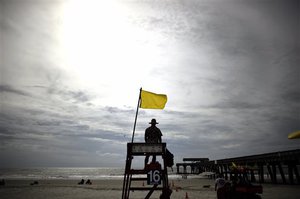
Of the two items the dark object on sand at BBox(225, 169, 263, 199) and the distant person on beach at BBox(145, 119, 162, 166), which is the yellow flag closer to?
→ the distant person on beach at BBox(145, 119, 162, 166)

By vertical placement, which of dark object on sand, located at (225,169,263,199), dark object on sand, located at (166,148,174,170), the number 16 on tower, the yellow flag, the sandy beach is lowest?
the sandy beach

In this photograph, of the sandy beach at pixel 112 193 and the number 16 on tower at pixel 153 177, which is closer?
the number 16 on tower at pixel 153 177

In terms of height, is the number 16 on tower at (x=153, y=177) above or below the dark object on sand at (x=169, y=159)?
below

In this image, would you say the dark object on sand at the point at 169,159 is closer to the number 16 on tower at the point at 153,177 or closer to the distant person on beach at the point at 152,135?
the number 16 on tower at the point at 153,177

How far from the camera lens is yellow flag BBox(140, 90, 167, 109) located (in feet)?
30.3

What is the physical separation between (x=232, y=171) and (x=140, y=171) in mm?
5606

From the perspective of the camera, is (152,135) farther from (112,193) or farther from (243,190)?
(112,193)

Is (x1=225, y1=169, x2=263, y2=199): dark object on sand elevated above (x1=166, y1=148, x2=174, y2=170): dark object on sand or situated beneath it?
situated beneath

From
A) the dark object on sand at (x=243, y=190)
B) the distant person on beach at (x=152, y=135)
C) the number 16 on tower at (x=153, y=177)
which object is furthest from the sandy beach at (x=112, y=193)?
the number 16 on tower at (x=153, y=177)

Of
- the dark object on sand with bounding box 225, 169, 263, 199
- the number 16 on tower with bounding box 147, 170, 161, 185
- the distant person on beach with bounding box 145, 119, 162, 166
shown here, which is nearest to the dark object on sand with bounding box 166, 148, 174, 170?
the number 16 on tower with bounding box 147, 170, 161, 185

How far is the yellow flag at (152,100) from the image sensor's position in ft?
30.3

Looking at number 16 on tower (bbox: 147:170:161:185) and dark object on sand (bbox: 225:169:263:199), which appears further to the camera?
dark object on sand (bbox: 225:169:263:199)

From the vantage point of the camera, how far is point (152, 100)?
366 inches

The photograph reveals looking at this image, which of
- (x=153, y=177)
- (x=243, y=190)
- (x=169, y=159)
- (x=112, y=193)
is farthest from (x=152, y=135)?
(x=112, y=193)
